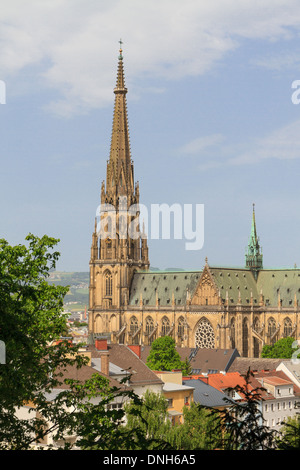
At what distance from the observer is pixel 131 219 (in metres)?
170

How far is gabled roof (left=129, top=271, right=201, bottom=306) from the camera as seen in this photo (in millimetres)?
166250

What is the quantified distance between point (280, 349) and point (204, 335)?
2133 cm

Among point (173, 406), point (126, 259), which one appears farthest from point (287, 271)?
point (173, 406)

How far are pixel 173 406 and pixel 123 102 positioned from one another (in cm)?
11285

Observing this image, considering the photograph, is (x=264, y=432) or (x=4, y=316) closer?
(x=264, y=432)

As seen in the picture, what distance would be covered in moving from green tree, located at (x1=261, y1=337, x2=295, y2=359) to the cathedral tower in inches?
1500

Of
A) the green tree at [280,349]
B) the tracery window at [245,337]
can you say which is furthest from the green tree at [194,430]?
the tracery window at [245,337]

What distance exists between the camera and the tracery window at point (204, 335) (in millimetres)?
156000

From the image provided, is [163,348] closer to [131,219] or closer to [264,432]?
[131,219]

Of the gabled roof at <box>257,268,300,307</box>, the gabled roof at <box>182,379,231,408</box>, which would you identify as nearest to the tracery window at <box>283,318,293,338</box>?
the gabled roof at <box>257,268,300,307</box>

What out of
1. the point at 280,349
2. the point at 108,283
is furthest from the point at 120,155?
the point at 280,349

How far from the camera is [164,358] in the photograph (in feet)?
420

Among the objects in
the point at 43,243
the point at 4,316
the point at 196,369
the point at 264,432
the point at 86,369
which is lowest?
the point at 196,369

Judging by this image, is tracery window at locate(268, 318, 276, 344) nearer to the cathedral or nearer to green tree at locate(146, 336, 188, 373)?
the cathedral
